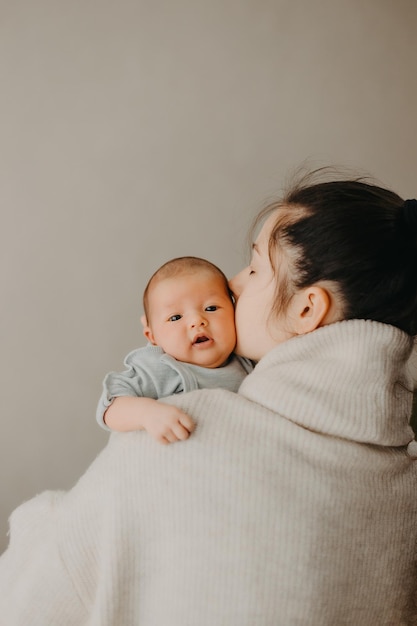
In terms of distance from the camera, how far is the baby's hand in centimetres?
94

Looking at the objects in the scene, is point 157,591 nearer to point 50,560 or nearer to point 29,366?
point 50,560

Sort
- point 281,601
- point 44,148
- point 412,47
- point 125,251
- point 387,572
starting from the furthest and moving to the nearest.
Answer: point 412,47 < point 125,251 < point 44,148 < point 387,572 < point 281,601

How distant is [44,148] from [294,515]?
1.42 m

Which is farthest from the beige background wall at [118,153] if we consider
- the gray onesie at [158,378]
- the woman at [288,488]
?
the woman at [288,488]

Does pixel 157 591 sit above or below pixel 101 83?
below

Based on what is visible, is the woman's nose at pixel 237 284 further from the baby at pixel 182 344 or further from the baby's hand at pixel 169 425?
the baby's hand at pixel 169 425

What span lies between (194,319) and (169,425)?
0.35m

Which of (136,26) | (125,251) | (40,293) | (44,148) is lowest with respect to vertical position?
(40,293)

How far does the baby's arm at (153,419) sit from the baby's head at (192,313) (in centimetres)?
19

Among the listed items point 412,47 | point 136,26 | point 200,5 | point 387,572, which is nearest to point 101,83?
point 136,26

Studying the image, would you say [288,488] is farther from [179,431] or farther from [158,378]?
[158,378]

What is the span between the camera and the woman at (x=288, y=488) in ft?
2.98

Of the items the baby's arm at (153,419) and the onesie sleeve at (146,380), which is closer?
the baby's arm at (153,419)

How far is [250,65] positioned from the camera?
211 cm
